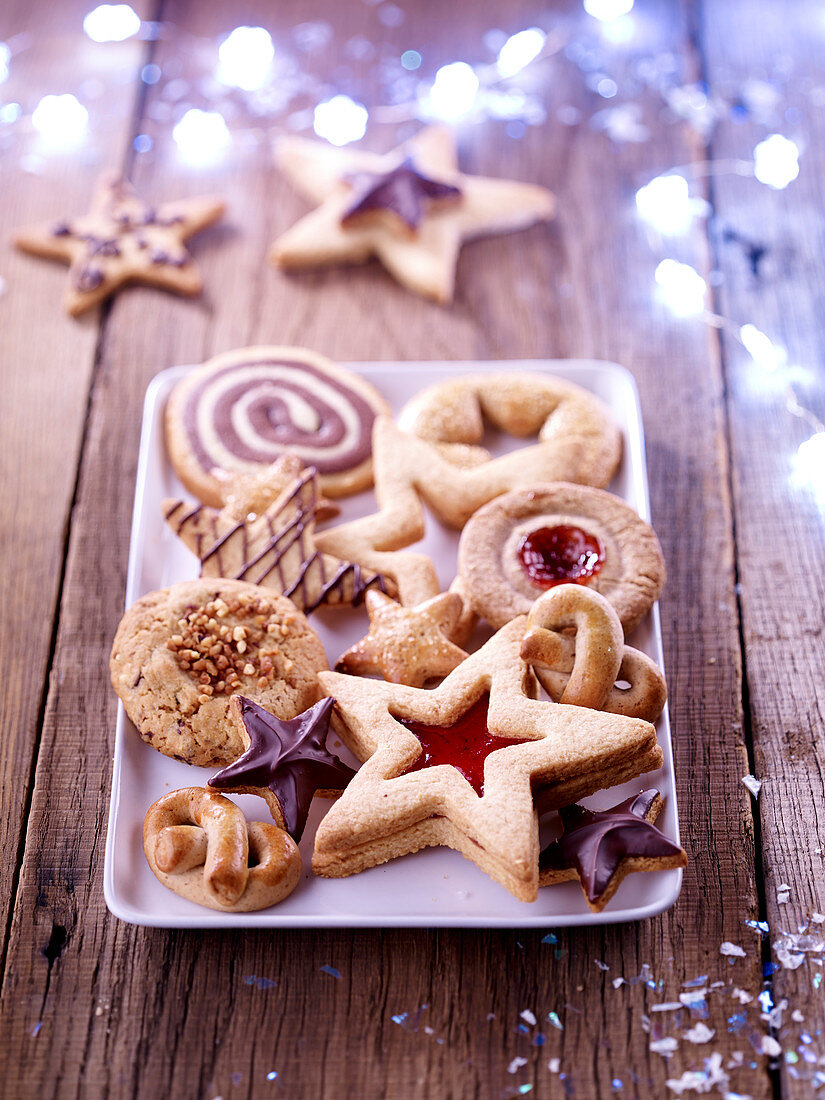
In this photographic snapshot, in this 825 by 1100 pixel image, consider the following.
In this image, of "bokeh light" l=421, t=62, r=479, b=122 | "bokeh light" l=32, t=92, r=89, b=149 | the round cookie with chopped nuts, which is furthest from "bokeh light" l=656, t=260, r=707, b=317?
"bokeh light" l=32, t=92, r=89, b=149

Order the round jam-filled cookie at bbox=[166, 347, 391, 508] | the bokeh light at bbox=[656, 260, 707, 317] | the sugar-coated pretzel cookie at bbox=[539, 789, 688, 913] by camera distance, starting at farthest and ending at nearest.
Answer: the bokeh light at bbox=[656, 260, 707, 317], the round jam-filled cookie at bbox=[166, 347, 391, 508], the sugar-coated pretzel cookie at bbox=[539, 789, 688, 913]

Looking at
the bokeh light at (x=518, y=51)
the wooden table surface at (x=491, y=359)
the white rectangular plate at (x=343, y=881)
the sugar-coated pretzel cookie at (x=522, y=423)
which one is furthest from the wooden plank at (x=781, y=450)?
the bokeh light at (x=518, y=51)

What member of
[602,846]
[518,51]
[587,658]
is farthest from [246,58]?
[602,846]

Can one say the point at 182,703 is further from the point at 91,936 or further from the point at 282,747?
the point at 91,936

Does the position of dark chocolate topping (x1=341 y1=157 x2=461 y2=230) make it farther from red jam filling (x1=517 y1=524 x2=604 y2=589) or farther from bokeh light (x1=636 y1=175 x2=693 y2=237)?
red jam filling (x1=517 y1=524 x2=604 y2=589)

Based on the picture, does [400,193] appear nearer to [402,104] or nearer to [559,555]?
[402,104]

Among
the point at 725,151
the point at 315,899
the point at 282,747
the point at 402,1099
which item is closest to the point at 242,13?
the point at 725,151

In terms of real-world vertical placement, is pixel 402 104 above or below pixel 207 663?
above
